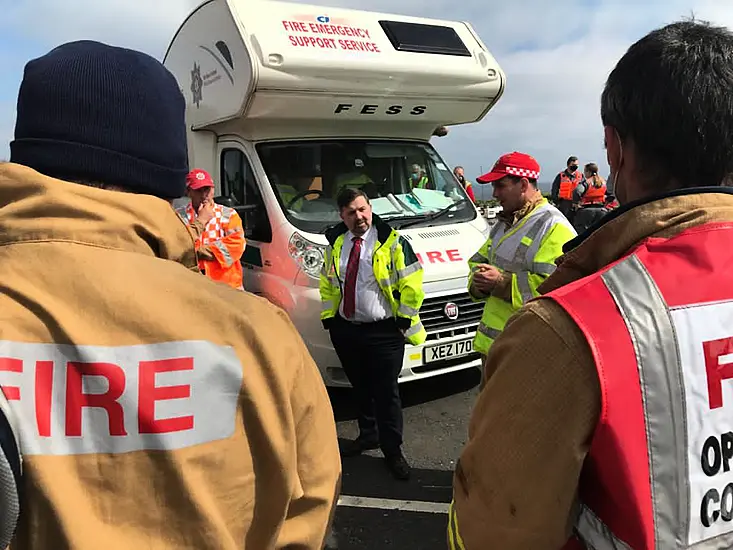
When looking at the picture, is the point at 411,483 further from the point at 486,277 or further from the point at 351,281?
the point at 486,277

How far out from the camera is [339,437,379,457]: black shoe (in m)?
4.32

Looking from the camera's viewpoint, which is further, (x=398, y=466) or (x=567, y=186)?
(x=567, y=186)

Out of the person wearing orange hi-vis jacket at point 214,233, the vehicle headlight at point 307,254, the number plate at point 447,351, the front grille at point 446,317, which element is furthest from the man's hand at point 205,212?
the number plate at point 447,351

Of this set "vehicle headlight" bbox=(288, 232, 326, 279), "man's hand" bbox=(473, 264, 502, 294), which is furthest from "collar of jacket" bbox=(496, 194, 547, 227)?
"vehicle headlight" bbox=(288, 232, 326, 279)

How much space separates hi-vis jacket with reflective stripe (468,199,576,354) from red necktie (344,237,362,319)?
807 millimetres

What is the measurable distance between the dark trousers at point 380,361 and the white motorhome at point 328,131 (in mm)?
602

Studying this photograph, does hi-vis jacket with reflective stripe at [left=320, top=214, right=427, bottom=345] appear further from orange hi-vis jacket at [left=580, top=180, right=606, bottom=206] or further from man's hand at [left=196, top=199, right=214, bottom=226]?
orange hi-vis jacket at [left=580, top=180, right=606, bottom=206]

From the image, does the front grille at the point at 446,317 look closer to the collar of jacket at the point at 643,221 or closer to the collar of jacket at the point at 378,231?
the collar of jacket at the point at 378,231

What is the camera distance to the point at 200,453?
103cm

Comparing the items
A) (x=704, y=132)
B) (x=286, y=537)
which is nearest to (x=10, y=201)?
(x=286, y=537)

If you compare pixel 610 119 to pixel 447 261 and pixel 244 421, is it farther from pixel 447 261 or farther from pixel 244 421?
pixel 447 261

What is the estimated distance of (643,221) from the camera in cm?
123

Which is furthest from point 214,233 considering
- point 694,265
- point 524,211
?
point 694,265

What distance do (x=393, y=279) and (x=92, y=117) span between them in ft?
9.68
